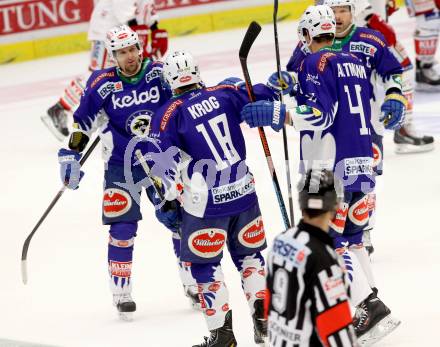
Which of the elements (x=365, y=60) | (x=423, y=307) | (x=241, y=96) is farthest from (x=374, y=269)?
(x=241, y=96)

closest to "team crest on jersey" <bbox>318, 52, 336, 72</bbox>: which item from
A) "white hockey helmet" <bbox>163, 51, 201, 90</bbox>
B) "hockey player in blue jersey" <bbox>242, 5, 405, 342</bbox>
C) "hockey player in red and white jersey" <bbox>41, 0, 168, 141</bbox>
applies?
"hockey player in blue jersey" <bbox>242, 5, 405, 342</bbox>

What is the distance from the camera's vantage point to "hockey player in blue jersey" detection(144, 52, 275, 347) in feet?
18.8

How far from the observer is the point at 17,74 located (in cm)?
1541

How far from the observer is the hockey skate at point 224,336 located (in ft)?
19.0

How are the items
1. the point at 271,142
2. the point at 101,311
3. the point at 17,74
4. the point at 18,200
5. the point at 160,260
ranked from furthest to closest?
the point at 17,74
the point at 271,142
the point at 18,200
the point at 160,260
the point at 101,311

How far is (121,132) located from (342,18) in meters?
1.43

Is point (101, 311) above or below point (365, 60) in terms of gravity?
below

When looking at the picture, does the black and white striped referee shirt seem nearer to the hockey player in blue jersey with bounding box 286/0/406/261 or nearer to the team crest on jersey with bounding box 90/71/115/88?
the hockey player in blue jersey with bounding box 286/0/406/261

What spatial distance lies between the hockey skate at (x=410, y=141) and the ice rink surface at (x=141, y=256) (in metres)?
0.09

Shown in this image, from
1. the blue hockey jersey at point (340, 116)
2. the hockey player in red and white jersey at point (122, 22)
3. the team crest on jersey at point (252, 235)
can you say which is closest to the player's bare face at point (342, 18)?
the blue hockey jersey at point (340, 116)

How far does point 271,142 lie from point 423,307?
444 centimetres

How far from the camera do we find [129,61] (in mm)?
6742

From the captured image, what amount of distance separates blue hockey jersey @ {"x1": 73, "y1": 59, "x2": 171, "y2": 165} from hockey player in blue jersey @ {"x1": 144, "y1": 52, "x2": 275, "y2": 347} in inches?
32.4

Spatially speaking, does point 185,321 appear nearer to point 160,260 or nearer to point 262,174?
point 160,260
